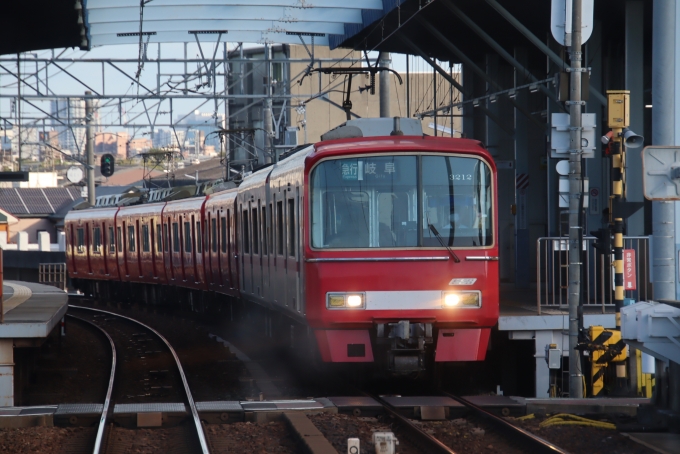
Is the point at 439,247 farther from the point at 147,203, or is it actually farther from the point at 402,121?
the point at 147,203

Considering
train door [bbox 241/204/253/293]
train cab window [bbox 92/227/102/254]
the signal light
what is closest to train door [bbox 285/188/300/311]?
train door [bbox 241/204/253/293]

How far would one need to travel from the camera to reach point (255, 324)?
17.9 m

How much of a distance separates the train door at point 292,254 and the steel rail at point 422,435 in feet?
7.54

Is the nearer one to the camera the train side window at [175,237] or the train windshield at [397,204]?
the train windshield at [397,204]

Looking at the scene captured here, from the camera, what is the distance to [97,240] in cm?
3170

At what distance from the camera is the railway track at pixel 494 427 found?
313 inches

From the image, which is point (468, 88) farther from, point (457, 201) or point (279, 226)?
point (457, 201)

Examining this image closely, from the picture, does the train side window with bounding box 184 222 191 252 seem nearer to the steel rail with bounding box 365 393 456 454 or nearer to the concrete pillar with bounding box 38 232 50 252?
the steel rail with bounding box 365 393 456 454

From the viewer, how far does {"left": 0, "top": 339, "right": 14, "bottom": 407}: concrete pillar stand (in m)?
11.5

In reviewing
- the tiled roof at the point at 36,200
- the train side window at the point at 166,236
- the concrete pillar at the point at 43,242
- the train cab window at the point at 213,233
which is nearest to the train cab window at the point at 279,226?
the train cab window at the point at 213,233

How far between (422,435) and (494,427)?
0.87m

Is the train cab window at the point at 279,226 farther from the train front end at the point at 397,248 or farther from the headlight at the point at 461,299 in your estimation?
the headlight at the point at 461,299

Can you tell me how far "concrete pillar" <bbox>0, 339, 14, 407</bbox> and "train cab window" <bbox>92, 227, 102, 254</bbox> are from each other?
1981 centimetres

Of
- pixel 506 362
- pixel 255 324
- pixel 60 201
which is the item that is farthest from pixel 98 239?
pixel 60 201
